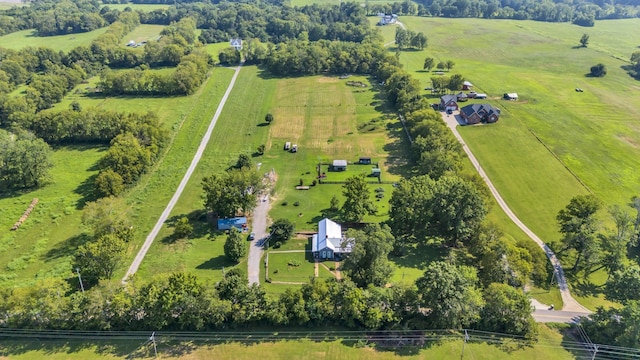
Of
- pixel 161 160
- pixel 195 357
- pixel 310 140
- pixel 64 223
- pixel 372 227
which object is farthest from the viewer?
pixel 310 140

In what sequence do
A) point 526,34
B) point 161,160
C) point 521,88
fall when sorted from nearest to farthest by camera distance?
point 161,160 < point 521,88 < point 526,34

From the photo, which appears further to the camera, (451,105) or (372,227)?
(451,105)

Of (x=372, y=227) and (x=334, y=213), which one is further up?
(x=372, y=227)

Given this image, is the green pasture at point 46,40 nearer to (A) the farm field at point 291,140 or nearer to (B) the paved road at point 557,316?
(A) the farm field at point 291,140

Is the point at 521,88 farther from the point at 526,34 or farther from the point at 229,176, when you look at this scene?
the point at 229,176

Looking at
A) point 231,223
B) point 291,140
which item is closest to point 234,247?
point 231,223

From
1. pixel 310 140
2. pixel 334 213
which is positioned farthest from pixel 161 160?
pixel 334 213

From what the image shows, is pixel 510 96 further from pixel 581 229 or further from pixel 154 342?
pixel 154 342

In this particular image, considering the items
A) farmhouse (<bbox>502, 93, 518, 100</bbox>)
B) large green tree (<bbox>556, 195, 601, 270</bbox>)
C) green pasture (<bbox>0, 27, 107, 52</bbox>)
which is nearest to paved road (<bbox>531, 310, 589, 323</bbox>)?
large green tree (<bbox>556, 195, 601, 270</bbox>)
